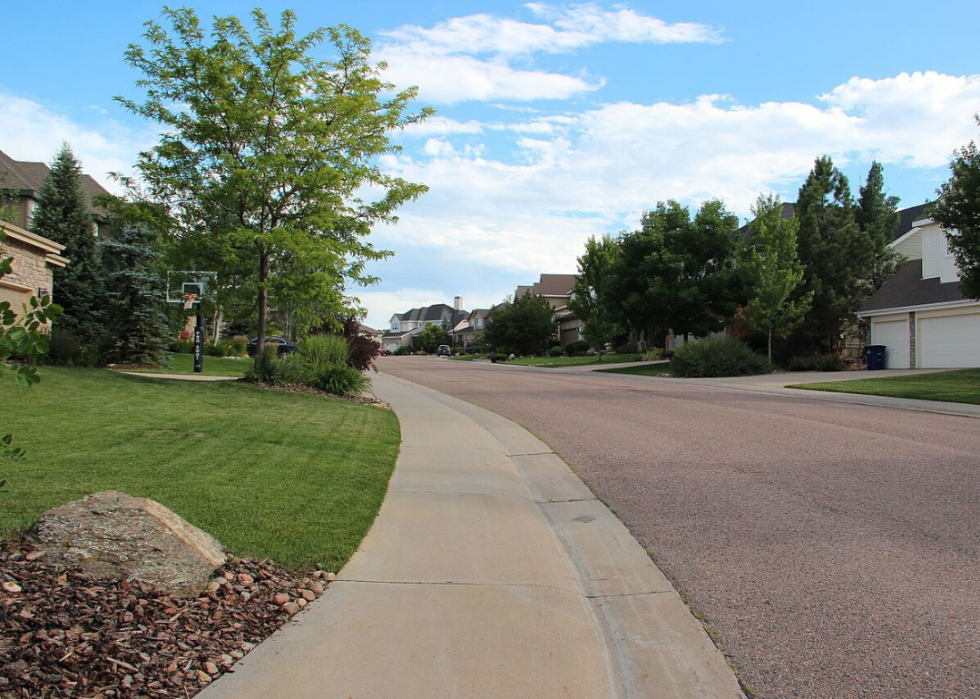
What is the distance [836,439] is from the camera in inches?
415

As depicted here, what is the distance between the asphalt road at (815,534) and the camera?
374 cm

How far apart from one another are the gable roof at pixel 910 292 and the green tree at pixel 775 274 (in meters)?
3.67

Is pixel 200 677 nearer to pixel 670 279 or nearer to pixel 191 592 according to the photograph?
pixel 191 592

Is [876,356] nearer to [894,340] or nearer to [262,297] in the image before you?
[894,340]

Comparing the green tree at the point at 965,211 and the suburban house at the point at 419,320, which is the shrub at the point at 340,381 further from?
the suburban house at the point at 419,320

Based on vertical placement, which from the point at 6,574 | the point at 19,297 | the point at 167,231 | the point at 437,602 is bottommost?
the point at 437,602

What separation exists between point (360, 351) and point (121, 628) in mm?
19337

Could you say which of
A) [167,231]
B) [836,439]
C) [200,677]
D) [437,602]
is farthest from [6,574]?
[167,231]

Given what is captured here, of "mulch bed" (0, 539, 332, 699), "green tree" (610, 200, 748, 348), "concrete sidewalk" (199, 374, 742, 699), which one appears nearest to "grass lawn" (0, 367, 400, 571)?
"concrete sidewalk" (199, 374, 742, 699)

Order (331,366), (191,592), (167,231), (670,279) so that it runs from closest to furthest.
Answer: (191,592) < (167,231) < (331,366) < (670,279)

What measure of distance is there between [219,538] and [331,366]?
1266 centimetres

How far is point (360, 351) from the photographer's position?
22.7m

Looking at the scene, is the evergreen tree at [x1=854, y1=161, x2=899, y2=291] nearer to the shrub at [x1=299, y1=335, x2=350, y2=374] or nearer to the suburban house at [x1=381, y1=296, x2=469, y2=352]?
the shrub at [x1=299, y1=335, x2=350, y2=374]

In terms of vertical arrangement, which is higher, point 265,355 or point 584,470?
point 265,355
